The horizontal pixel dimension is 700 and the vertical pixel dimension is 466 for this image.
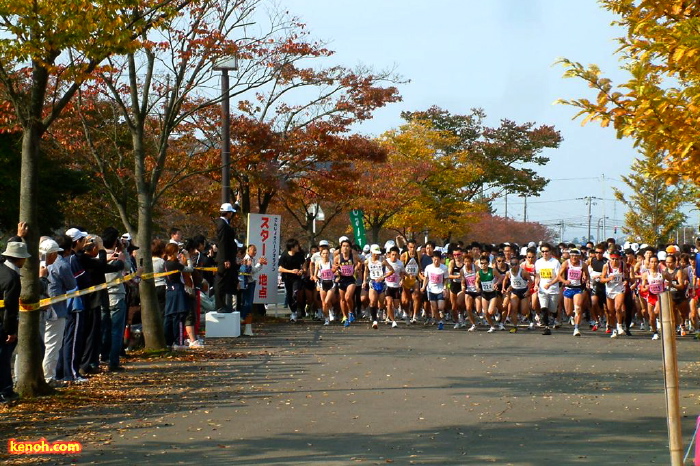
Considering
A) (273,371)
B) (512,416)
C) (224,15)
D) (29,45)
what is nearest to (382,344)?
(273,371)

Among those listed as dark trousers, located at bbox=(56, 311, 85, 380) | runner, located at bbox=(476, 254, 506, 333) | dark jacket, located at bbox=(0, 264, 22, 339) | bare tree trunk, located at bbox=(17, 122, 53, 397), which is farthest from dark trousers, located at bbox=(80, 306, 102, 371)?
runner, located at bbox=(476, 254, 506, 333)

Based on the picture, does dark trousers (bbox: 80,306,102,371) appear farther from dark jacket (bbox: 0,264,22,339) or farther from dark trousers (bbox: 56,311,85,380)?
dark jacket (bbox: 0,264,22,339)

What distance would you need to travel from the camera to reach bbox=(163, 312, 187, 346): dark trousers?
1561cm

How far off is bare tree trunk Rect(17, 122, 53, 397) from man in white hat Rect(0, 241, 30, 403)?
0.24m

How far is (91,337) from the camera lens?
1224 centimetres

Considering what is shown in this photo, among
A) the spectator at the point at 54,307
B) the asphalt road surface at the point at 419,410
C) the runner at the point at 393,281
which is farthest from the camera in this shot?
the runner at the point at 393,281

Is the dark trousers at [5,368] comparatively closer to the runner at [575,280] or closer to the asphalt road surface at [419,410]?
the asphalt road surface at [419,410]

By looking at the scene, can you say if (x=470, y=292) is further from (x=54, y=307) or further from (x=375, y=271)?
(x=54, y=307)

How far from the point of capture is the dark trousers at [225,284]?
57.2ft

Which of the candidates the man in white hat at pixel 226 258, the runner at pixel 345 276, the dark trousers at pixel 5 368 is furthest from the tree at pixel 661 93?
the runner at pixel 345 276

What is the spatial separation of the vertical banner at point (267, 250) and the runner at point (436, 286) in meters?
3.58

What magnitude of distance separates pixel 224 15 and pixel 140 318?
5.28 meters

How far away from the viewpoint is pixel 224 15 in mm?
15953

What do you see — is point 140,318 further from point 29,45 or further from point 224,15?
point 29,45
